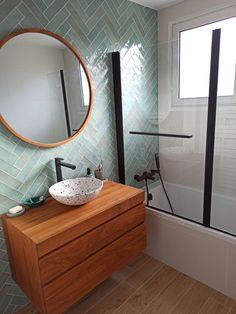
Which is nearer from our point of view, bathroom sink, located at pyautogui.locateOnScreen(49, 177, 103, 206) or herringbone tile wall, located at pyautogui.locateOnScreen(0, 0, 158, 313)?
herringbone tile wall, located at pyautogui.locateOnScreen(0, 0, 158, 313)

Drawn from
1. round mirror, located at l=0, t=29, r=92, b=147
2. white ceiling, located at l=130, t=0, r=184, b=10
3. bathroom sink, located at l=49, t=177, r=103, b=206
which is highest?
white ceiling, located at l=130, t=0, r=184, b=10

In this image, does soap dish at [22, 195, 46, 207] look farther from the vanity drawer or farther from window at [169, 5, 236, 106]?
window at [169, 5, 236, 106]

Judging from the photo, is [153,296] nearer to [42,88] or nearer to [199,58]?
[42,88]

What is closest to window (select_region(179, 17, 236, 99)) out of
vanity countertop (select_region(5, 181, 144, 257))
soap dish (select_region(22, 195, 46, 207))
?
vanity countertop (select_region(5, 181, 144, 257))

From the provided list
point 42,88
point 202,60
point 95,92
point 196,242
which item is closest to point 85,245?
point 196,242

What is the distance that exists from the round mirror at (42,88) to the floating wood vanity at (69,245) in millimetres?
562

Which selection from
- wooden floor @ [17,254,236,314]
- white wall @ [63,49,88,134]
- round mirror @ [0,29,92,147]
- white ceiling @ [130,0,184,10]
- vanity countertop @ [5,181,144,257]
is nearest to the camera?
vanity countertop @ [5,181,144,257]

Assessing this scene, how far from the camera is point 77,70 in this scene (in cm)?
187

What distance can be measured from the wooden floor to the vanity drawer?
1.75 feet

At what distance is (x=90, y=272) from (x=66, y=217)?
0.40 metres

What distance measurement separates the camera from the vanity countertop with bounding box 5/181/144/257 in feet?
4.09

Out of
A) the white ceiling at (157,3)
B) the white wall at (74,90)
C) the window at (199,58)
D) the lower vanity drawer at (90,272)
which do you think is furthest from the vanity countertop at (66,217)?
the white ceiling at (157,3)

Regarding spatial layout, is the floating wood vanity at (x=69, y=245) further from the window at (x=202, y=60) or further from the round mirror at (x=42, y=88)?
the window at (x=202, y=60)

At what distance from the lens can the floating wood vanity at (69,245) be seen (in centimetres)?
125
